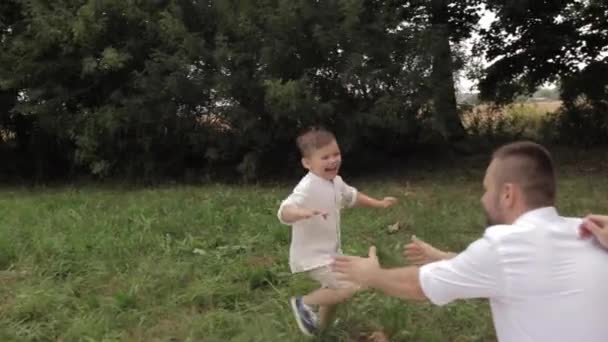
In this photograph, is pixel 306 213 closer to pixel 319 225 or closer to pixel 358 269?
pixel 319 225

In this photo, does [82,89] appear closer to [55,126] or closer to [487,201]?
[55,126]

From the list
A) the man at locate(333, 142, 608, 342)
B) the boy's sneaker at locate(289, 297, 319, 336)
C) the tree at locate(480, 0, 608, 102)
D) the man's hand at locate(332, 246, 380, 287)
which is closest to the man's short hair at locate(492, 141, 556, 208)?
the man at locate(333, 142, 608, 342)

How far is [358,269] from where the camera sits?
2359mm

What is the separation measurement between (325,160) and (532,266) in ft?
6.58

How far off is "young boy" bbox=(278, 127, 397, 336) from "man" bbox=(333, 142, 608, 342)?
175 cm

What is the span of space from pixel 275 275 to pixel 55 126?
7.18m

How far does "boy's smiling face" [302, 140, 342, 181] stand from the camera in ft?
12.8

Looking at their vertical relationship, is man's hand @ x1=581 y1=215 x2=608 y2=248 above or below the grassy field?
above

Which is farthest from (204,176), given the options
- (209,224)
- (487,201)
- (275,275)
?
(487,201)

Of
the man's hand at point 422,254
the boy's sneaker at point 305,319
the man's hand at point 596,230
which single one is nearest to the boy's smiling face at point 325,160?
the boy's sneaker at point 305,319

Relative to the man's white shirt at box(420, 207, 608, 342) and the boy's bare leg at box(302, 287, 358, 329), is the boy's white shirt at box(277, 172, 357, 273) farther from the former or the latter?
the man's white shirt at box(420, 207, 608, 342)

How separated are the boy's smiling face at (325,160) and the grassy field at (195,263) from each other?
3.31 ft

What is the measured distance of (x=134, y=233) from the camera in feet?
21.4

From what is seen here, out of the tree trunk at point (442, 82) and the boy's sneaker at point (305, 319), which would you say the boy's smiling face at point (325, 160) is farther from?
the tree trunk at point (442, 82)
